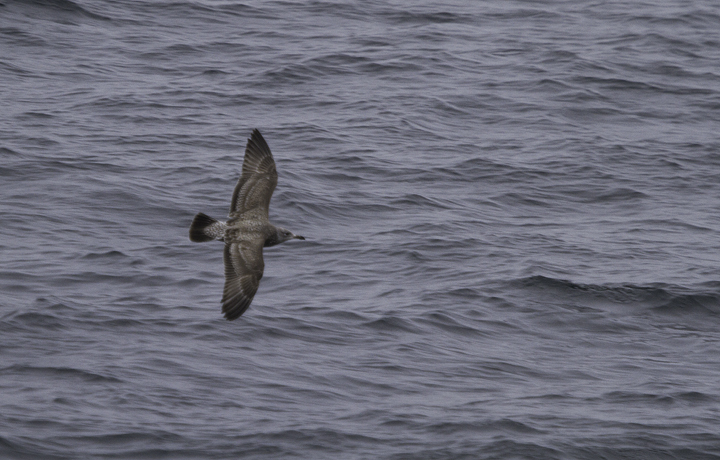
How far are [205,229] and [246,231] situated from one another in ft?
1.27

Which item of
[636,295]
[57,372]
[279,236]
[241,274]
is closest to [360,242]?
[279,236]

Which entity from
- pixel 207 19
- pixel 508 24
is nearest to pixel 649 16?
pixel 508 24

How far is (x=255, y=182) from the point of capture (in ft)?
33.5

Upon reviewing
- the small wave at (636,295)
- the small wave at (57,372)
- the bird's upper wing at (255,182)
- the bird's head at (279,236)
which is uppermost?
the bird's upper wing at (255,182)

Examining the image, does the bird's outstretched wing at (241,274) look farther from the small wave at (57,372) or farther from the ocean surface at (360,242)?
the small wave at (57,372)

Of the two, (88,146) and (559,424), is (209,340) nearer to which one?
(559,424)

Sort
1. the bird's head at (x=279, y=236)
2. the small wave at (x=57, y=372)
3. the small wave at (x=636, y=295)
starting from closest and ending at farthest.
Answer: the small wave at (x=57, y=372) < the bird's head at (x=279, y=236) < the small wave at (x=636, y=295)

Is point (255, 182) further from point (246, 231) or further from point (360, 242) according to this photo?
point (360, 242)

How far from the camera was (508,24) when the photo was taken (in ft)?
71.1

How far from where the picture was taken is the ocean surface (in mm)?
9484

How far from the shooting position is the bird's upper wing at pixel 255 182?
10141 millimetres

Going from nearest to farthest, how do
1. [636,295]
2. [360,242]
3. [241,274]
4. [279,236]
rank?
1. [241,274]
2. [279,236]
3. [636,295]
4. [360,242]

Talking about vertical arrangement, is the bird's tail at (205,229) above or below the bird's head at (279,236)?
above

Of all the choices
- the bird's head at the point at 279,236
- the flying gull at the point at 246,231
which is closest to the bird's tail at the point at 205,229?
the flying gull at the point at 246,231
